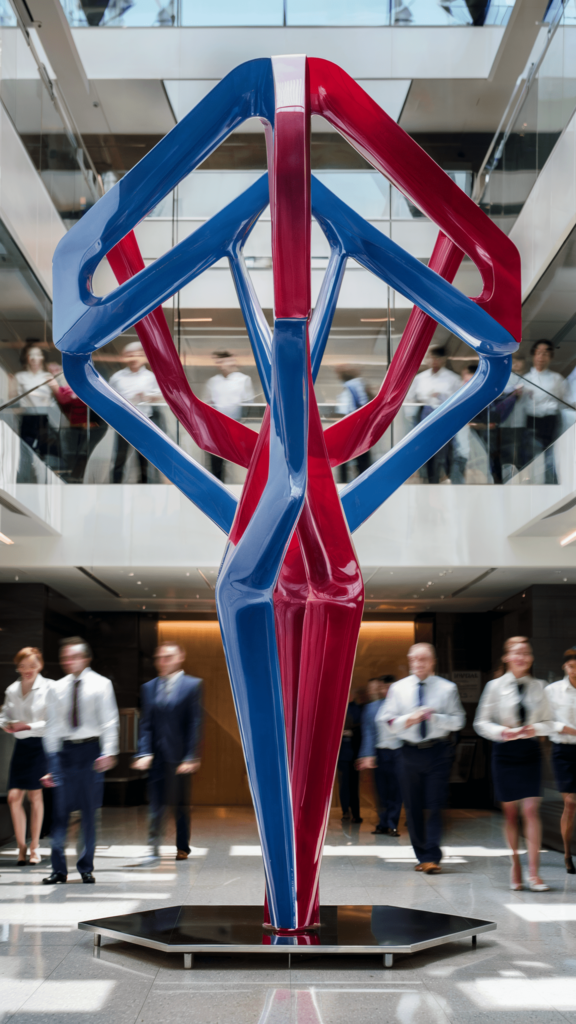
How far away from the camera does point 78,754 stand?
22.5 ft

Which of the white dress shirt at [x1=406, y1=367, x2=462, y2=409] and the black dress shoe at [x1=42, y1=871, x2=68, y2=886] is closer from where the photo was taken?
the black dress shoe at [x1=42, y1=871, x2=68, y2=886]

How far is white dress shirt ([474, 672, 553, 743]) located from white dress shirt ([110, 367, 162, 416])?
187 inches

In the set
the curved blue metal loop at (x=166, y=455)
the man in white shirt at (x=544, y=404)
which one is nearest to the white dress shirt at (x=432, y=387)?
the man in white shirt at (x=544, y=404)

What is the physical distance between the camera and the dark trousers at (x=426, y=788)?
7125mm

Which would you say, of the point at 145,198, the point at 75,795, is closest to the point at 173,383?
the point at 145,198

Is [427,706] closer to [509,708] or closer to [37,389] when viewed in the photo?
[509,708]

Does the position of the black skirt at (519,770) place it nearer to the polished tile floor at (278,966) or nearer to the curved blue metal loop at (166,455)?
the polished tile floor at (278,966)

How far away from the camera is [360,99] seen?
13.6 ft

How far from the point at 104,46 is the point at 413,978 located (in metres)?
12.4

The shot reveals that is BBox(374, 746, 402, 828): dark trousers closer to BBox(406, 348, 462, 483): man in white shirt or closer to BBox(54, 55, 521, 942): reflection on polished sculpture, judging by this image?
BBox(406, 348, 462, 483): man in white shirt

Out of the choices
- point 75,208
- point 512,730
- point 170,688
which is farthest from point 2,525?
point 512,730

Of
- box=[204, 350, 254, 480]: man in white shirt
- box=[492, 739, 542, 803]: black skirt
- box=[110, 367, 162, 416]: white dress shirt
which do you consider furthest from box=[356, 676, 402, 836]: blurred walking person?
box=[110, 367, 162, 416]: white dress shirt

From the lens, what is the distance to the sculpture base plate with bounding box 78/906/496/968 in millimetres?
4289

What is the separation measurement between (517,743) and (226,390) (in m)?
5.15
